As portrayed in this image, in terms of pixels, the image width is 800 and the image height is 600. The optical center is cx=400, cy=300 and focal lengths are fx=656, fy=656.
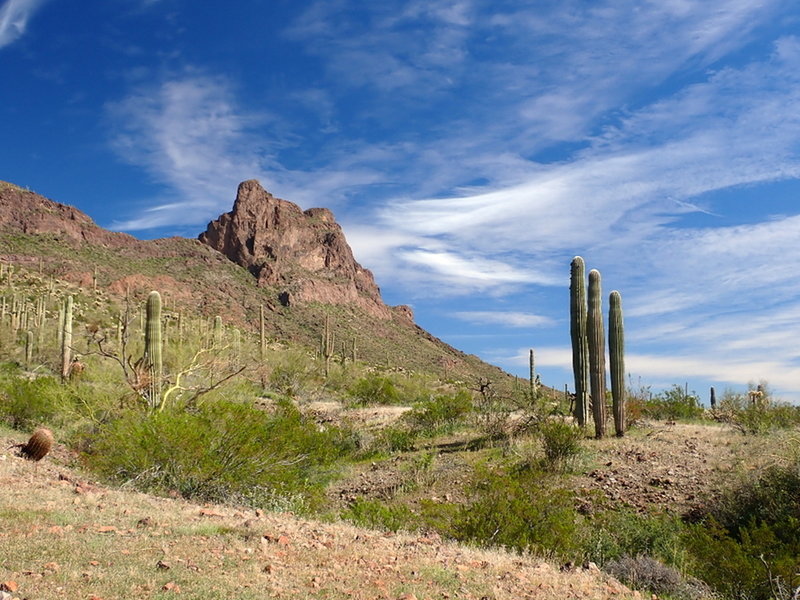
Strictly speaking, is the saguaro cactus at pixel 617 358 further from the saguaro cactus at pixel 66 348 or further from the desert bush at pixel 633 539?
the saguaro cactus at pixel 66 348

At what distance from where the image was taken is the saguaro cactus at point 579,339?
1691 centimetres

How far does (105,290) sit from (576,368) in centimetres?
5543

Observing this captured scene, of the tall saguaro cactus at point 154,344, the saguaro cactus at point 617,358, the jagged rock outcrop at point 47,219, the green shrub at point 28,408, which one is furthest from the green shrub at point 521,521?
the jagged rock outcrop at point 47,219

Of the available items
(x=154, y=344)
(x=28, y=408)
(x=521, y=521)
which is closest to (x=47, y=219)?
(x=28, y=408)

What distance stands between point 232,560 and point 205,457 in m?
4.92

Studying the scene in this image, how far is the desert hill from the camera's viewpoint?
231 ft

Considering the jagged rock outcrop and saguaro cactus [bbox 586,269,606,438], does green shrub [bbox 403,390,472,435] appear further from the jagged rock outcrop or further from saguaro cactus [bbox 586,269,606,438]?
the jagged rock outcrop

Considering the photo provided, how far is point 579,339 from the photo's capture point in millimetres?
16938

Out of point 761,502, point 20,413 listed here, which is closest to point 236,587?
point 761,502

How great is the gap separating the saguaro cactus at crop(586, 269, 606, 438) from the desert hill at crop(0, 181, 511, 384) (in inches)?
1757

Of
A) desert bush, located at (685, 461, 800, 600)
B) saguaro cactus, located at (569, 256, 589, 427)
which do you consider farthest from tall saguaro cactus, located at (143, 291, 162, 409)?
desert bush, located at (685, 461, 800, 600)

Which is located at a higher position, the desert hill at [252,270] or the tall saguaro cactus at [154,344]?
the desert hill at [252,270]

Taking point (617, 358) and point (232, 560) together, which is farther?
point (617, 358)

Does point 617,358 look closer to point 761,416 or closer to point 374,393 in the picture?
point 761,416
